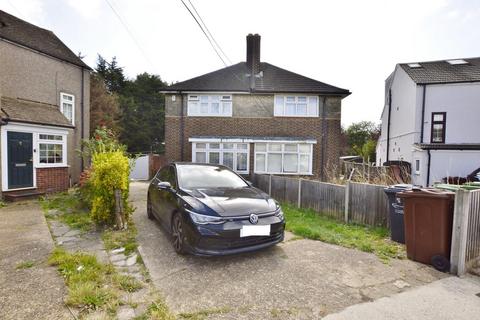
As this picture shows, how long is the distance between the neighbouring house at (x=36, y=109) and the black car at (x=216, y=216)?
6.80 m

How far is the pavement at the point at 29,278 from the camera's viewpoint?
2570 mm

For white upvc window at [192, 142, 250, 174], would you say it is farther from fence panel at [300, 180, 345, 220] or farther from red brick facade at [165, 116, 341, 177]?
fence panel at [300, 180, 345, 220]

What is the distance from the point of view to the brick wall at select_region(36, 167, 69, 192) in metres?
9.16

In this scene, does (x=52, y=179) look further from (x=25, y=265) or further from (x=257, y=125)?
(x=257, y=125)

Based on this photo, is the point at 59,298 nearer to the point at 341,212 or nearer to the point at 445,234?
the point at 445,234

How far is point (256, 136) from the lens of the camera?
44.0ft

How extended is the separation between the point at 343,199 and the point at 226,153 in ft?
25.7

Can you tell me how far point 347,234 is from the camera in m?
5.23

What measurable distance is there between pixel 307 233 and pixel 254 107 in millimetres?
9433

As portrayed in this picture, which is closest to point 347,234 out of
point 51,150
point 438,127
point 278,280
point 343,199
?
point 343,199

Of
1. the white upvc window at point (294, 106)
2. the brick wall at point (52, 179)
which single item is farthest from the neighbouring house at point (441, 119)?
the brick wall at point (52, 179)

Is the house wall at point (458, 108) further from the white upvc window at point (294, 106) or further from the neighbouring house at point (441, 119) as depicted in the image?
the white upvc window at point (294, 106)

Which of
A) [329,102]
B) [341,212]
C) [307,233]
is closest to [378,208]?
[341,212]

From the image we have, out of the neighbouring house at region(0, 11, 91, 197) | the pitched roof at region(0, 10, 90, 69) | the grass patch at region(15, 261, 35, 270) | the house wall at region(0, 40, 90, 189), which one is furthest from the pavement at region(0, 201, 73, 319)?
the pitched roof at region(0, 10, 90, 69)
